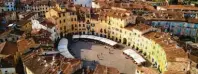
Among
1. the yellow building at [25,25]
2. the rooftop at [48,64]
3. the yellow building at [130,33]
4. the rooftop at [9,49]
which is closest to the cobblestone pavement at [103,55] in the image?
the yellow building at [130,33]

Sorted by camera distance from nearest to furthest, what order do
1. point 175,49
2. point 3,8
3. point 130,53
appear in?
1. point 175,49
2. point 130,53
3. point 3,8

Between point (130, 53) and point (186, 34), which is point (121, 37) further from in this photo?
point (186, 34)

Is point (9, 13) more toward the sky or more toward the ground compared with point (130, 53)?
more toward the sky

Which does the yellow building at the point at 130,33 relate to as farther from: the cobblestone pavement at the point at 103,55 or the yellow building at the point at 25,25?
the yellow building at the point at 25,25

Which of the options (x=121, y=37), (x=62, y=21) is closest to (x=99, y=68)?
(x=121, y=37)

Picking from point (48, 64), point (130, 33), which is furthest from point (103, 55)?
point (48, 64)

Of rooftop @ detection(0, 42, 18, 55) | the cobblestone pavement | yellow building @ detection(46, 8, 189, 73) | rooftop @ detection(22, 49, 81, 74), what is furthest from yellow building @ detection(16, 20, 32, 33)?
rooftop @ detection(22, 49, 81, 74)
